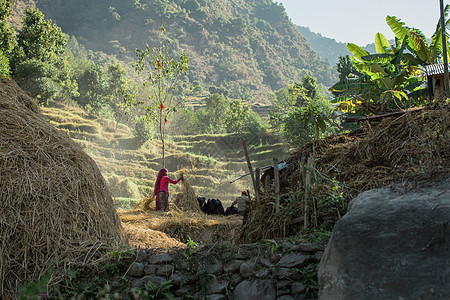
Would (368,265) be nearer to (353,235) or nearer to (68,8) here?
(353,235)

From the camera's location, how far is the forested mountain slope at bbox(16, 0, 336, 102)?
10794 centimetres

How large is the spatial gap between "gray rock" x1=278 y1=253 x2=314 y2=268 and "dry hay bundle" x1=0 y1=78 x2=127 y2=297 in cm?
213

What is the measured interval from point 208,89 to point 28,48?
74669 millimetres

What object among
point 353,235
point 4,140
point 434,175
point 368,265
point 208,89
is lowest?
point 368,265

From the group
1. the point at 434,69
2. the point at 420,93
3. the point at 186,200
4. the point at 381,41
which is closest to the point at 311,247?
the point at 186,200

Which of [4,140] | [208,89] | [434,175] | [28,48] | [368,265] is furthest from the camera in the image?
[208,89]

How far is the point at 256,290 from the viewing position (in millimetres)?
3832

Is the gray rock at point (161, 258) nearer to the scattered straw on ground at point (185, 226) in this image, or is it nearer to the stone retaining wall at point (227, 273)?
the stone retaining wall at point (227, 273)

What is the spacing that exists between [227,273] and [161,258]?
0.76 metres

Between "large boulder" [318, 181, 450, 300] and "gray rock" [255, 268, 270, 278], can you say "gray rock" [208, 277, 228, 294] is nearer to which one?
"gray rock" [255, 268, 270, 278]

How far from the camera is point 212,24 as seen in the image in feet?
410

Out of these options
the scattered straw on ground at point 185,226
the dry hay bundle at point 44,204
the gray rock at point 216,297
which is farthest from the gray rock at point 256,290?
the scattered straw on ground at point 185,226

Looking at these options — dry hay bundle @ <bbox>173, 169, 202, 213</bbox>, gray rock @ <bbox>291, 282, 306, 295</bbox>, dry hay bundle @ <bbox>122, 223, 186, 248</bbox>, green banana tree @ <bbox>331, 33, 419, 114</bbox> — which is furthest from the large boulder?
green banana tree @ <bbox>331, 33, 419, 114</bbox>

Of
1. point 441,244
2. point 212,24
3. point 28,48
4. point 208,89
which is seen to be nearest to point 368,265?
point 441,244
